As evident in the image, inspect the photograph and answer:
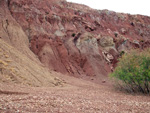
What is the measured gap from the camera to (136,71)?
15.4 metres

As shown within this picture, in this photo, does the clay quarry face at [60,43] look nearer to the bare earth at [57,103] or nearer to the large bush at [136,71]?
the large bush at [136,71]

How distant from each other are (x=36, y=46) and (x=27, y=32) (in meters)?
4.18

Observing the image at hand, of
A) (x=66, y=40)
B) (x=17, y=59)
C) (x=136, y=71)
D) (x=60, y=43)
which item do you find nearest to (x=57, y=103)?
(x=136, y=71)

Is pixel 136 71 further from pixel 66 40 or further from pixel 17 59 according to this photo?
pixel 66 40

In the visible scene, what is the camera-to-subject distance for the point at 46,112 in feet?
21.1

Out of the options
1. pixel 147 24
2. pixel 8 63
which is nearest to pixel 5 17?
pixel 8 63

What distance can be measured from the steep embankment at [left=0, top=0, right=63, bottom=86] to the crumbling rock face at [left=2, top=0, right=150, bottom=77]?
234 centimetres

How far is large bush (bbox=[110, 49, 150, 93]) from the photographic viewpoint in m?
15.2

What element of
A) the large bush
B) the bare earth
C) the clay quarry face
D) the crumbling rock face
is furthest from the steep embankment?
the large bush

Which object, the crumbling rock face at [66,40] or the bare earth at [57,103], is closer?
the bare earth at [57,103]

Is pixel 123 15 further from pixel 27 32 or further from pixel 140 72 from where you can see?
pixel 140 72

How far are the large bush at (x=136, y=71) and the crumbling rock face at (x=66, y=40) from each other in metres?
14.2

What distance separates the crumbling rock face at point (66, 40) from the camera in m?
31.1

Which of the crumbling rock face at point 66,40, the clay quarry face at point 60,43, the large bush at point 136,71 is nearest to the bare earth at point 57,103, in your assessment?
the large bush at point 136,71
